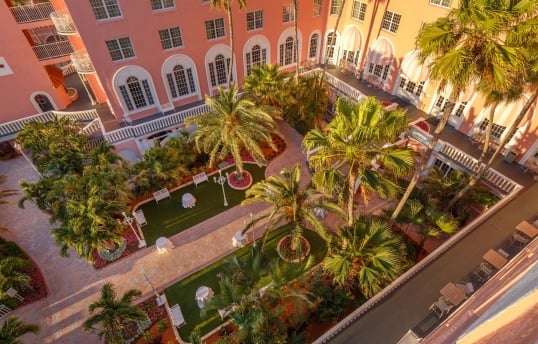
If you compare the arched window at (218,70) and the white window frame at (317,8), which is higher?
the white window frame at (317,8)

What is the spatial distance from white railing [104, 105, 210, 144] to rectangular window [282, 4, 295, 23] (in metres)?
13.6

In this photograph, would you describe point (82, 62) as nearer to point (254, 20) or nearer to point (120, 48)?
point (120, 48)

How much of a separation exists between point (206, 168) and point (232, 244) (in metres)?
8.14

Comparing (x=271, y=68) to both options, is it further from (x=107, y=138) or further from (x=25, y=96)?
(x=25, y=96)

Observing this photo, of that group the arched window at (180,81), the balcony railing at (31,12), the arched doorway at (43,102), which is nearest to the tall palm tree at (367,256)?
the arched window at (180,81)

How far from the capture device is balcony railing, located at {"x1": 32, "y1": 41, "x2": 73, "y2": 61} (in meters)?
27.2

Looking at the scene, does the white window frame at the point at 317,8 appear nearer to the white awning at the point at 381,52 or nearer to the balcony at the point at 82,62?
the white awning at the point at 381,52

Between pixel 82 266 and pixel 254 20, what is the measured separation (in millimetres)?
27424

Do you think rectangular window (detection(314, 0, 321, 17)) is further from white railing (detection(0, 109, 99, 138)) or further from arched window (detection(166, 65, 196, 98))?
white railing (detection(0, 109, 99, 138))

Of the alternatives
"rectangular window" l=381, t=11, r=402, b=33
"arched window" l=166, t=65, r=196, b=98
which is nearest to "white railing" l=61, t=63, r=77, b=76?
"arched window" l=166, t=65, r=196, b=98

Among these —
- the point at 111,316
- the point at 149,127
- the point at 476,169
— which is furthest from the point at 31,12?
the point at 476,169

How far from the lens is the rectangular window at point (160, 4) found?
25047 mm

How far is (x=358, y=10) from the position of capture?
3070 centimetres

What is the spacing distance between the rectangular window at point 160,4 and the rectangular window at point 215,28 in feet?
12.0
